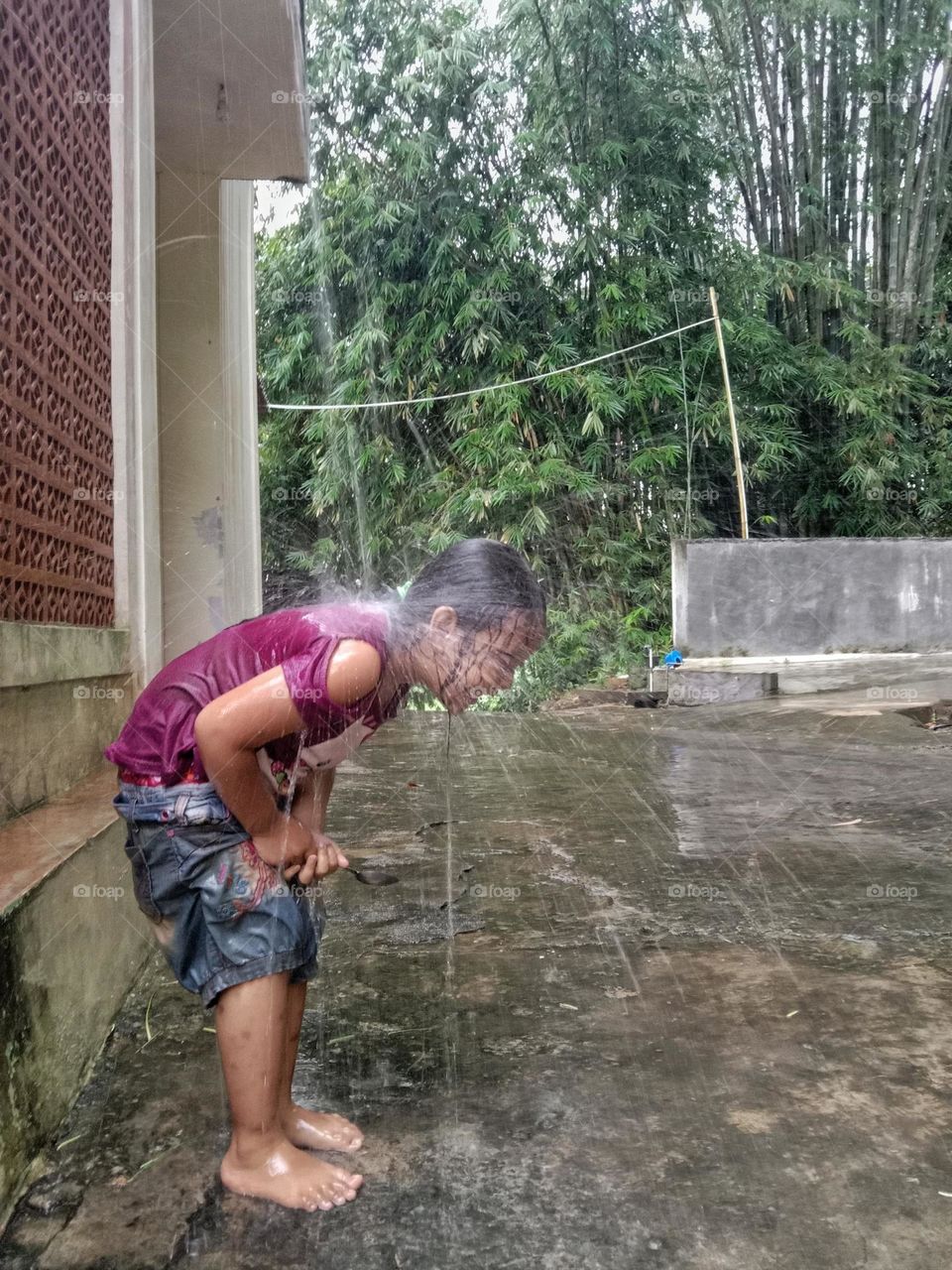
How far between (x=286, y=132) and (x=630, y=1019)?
505 cm

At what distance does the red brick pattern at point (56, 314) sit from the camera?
278 cm

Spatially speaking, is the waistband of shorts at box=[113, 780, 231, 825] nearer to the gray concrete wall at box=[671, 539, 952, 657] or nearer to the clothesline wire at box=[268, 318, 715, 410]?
the clothesline wire at box=[268, 318, 715, 410]

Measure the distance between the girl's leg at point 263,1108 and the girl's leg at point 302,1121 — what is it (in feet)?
0.22

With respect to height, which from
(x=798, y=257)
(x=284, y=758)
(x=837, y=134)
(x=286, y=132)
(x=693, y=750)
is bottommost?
(x=693, y=750)

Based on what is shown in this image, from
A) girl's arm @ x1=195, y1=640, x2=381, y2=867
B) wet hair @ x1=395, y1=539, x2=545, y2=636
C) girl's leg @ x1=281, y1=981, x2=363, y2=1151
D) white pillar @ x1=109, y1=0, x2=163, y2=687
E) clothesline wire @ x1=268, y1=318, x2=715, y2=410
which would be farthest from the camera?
clothesline wire @ x1=268, y1=318, x2=715, y2=410

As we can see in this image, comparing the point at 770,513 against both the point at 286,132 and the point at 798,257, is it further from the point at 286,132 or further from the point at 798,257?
the point at 286,132

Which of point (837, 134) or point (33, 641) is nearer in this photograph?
point (33, 641)

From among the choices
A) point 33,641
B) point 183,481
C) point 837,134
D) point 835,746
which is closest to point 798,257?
point 837,134

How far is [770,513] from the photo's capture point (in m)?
15.2

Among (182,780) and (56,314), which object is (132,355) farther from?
(182,780)

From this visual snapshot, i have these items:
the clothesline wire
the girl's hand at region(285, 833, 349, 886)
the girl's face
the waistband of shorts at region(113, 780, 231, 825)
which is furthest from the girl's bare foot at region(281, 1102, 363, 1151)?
the clothesline wire

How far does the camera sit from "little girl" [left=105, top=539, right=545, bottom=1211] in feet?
6.04

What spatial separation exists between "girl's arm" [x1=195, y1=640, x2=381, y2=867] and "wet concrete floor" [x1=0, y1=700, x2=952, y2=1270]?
0.72 meters

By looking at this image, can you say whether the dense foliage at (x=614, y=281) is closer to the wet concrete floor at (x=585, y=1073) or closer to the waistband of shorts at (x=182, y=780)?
the wet concrete floor at (x=585, y=1073)
